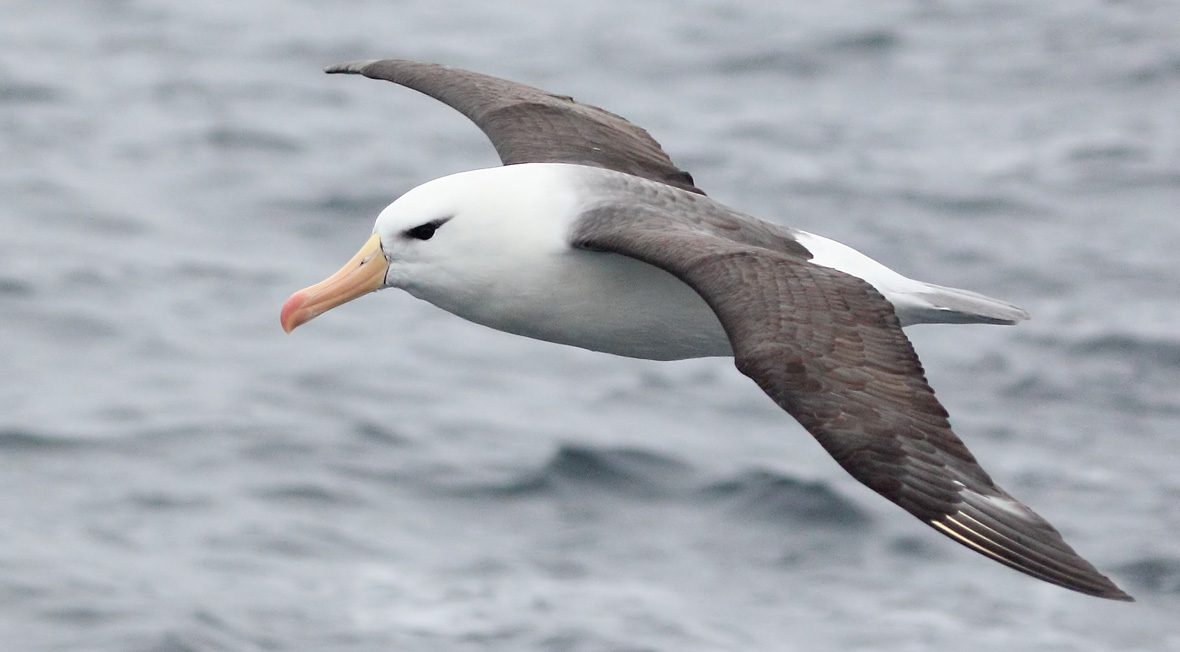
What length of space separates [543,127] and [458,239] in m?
1.75

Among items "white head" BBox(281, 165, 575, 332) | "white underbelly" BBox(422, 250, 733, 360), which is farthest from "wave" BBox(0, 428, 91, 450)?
"white underbelly" BBox(422, 250, 733, 360)

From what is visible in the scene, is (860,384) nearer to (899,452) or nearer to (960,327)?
(899,452)

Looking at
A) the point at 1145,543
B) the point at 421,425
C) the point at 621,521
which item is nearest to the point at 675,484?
the point at 621,521

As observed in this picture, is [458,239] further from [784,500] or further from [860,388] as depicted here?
[784,500]

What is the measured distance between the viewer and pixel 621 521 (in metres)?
14.2

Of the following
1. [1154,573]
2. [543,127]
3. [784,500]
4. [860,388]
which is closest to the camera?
[860,388]

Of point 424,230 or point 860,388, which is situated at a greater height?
point 424,230

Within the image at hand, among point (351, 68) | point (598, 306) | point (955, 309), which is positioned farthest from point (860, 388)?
point (351, 68)

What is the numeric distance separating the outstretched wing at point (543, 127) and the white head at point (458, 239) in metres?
1.20

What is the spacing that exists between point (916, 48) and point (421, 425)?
31.7ft

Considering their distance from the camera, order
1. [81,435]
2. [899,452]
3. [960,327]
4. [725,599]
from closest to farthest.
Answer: [899,452] → [725,599] → [81,435] → [960,327]

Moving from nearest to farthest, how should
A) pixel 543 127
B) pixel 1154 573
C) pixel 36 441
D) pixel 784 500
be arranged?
pixel 543 127
pixel 1154 573
pixel 784 500
pixel 36 441

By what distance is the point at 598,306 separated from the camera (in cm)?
873

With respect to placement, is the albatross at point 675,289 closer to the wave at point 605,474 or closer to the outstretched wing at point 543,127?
the outstretched wing at point 543,127
